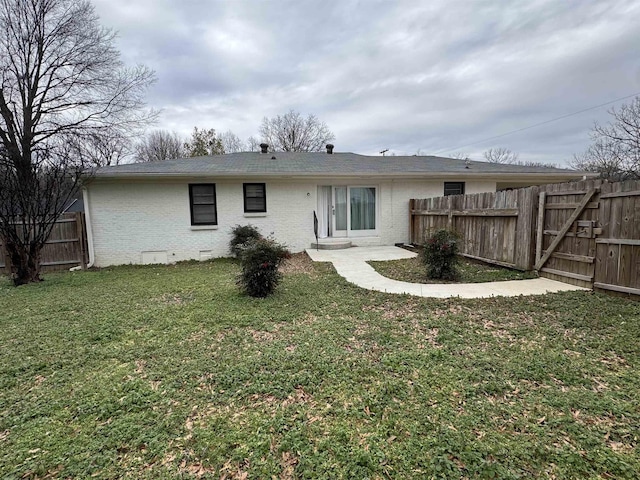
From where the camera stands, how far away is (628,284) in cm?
454

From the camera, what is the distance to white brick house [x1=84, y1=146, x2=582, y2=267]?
9312 mm

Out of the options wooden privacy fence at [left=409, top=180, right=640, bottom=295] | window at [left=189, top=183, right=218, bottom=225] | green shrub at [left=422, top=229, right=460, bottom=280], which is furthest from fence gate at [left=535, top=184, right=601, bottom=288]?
window at [left=189, top=183, right=218, bottom=225]

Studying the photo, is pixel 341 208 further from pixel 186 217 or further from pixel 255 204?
pixel 186 217

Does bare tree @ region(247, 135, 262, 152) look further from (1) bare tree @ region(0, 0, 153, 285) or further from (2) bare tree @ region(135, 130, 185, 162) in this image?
(1) bare tree @ region(0, 0, 153, 285)

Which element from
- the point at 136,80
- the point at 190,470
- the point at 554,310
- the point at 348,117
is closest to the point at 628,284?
the point at 554,310

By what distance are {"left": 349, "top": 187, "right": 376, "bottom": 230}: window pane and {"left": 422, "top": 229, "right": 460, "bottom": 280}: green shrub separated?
15.8 ft

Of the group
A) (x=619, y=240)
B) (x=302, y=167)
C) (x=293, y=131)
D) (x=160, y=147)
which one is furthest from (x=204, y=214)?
(x=160, y=147)

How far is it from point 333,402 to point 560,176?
1327cm

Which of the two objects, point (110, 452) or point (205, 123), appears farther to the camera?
point (205, 123)

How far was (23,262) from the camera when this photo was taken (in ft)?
23.3

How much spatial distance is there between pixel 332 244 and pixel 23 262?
8102mm

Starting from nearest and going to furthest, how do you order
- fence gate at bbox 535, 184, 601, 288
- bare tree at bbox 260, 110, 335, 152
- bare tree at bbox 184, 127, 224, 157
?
fence gate at bbox 535, 184, 601, 288
bare tree at bbox 184, 127, 224, 157
bare tree at bbox 260, 110, 335, 152

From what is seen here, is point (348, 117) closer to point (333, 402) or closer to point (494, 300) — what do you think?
point (494, 300)

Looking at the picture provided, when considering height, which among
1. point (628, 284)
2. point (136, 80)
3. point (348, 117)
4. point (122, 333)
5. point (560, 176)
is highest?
point (348, 117)
